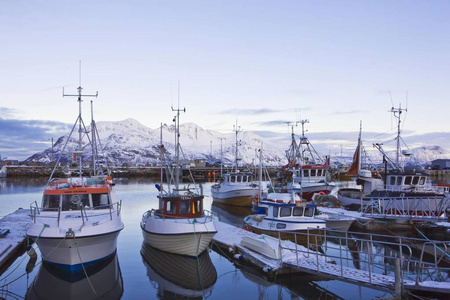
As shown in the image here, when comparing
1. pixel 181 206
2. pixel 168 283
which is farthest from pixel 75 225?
pixel 181 206

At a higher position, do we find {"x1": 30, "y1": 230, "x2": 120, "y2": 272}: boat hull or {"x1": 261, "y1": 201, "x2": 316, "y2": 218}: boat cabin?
{"x1": 261, "y1": 201, "x2": 316, "y2": 218}: boat cabin

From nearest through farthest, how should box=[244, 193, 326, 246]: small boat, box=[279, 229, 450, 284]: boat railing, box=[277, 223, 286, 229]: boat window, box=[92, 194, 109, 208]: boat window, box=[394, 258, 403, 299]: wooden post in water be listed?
1. box=[394, 258, 403, 299]: wooden post in water
2. box=[279, 229, 450, 284]: boat railing
3. box=[92, 194, 109, 208]: boat window
4. box=[244, 193, 326, 246]: small boat
5. box=[277, 223, 286, 229]: boat window

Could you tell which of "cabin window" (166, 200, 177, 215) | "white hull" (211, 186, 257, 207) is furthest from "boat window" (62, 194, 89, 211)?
"white hull" (211, 186, 257, 207)

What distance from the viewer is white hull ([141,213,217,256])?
18.5m

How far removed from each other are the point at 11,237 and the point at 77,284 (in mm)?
7345

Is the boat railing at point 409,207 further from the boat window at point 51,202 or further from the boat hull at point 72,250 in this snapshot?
the boat window at point 51,202

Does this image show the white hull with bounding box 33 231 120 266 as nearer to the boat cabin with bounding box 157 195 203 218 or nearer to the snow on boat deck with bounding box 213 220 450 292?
the boat cabin with bounding box 157 195 203 218

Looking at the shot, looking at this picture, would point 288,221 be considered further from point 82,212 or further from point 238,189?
point 238,189

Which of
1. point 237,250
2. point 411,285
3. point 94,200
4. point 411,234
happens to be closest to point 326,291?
point 411,285

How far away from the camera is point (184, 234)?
18422 mm

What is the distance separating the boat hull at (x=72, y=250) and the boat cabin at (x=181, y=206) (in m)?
3.79

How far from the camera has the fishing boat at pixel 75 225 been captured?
15852mm

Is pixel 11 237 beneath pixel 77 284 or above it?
above

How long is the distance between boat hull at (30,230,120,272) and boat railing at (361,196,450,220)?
18.0 metres
